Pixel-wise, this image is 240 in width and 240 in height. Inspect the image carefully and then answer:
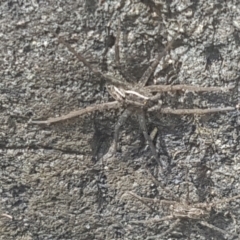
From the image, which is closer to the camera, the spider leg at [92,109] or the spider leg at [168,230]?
the spider leg at [92,109]

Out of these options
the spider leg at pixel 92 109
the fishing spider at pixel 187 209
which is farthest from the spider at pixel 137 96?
the fishing spider at pixel 187 209

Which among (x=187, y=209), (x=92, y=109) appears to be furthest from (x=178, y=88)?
(x=187, y=209)

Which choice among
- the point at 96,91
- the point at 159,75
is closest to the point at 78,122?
the point at 96,91

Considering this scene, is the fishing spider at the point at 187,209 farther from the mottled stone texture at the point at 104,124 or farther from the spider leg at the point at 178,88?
the spider leg at the point at 178,88

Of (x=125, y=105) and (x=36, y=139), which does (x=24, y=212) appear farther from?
(x=125, y=105)

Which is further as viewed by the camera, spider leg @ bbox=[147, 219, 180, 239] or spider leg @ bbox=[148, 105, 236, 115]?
spider leg @ bbox=[147, 219, 180, 239]

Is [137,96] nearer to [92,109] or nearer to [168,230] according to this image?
[92,109]

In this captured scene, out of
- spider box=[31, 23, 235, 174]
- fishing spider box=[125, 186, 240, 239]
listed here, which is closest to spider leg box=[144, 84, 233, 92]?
spider box=[31, 23, 235, 174]

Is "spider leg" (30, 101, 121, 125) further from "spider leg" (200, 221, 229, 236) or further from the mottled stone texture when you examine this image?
"spider leg" (200, 221, 229, 236)
